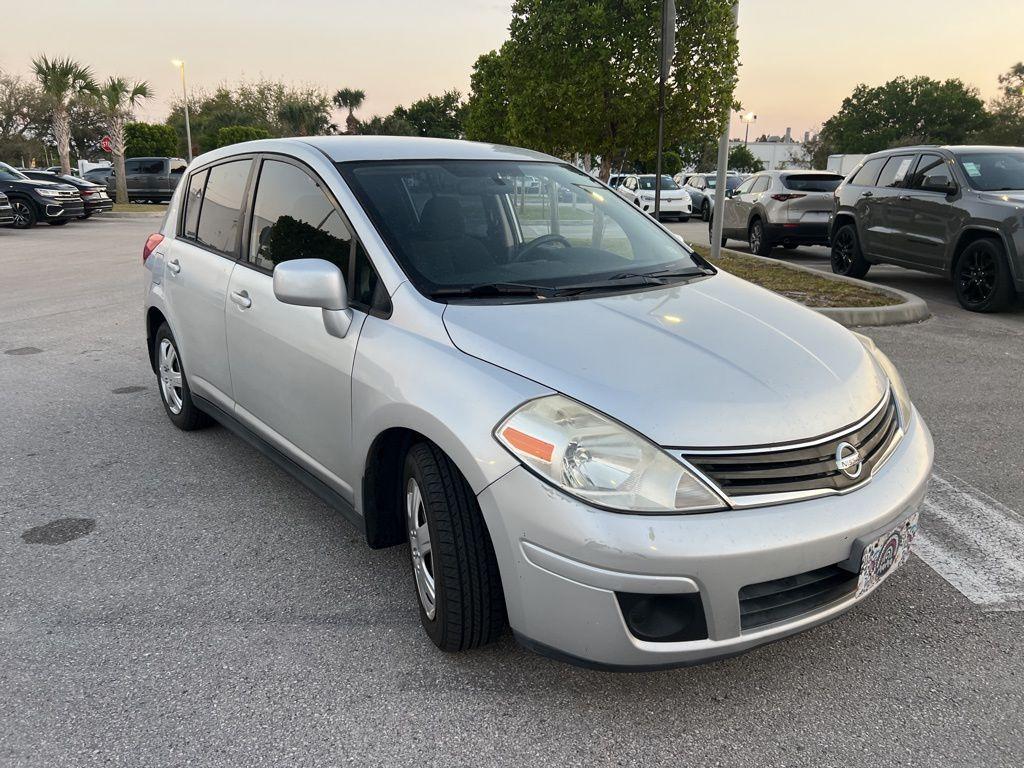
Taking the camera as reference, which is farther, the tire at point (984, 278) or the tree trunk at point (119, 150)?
the tree trunk at point (119, 150)

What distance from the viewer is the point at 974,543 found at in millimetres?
3344

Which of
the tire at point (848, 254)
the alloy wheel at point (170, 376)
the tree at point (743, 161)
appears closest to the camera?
the alloy wheel at point (170, 376)

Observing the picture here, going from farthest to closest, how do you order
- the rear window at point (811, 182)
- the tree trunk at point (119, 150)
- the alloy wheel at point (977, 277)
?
the tree trunk at point (119, 150) < the rear window at point (811, 182) < the alloy wheel at point (977, 277)

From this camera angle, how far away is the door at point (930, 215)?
861 cm

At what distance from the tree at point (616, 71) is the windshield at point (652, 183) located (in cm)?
681

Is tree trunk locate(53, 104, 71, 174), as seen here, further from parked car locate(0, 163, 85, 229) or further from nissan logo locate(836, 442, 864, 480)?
nissan logo locate(836, 442, 864, 480)

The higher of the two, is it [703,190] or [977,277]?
[703,190]

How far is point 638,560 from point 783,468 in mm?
482

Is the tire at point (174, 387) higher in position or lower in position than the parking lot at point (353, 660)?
higher

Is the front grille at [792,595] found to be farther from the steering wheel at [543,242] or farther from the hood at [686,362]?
the steering wheel at [543,242]

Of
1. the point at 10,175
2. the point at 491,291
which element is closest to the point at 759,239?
the point at 491,291

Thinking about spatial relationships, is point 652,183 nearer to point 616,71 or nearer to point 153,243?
point 616,71

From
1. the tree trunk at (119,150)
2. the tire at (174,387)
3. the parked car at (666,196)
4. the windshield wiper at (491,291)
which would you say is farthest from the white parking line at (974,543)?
the tree trunk at (119,150)

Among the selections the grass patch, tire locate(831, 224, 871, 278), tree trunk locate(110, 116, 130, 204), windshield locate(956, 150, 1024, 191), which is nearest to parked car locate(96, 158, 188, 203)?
tree trunk locate(110, 116, 130, 204)
